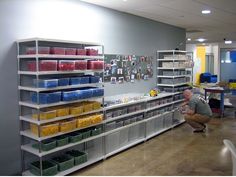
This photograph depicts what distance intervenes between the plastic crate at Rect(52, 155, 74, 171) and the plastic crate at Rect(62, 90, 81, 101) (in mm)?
975

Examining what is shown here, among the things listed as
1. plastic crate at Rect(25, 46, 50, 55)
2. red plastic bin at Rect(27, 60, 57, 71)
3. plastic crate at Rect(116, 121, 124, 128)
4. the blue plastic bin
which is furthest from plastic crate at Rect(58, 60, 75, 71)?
plastic crate at Rect(116, 121, 124, 128)

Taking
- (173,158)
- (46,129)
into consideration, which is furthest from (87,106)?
(173,158)

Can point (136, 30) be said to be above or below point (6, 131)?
above

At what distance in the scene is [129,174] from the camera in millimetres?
3965

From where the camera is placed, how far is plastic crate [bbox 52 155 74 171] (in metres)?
3.85

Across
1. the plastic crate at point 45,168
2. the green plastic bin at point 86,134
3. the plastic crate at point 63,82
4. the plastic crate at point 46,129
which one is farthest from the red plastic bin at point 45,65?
the plastic crate at point 45,168

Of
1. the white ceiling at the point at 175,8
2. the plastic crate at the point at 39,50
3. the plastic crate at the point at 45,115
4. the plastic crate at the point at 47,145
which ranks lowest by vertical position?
the plastic crate at the point at 47,145

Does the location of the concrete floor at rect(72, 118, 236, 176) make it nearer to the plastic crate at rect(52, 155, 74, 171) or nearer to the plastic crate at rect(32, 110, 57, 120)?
the plastic crate at rect(52, 155, 74, 171)

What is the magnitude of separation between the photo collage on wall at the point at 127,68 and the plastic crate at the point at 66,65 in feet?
4.53

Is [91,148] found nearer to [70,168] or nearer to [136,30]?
[70,168]

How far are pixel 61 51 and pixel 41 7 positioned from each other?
82 centimetres

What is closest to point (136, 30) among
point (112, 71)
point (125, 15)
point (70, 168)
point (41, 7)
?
point (125, 15)

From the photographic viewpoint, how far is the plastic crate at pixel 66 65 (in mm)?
3736

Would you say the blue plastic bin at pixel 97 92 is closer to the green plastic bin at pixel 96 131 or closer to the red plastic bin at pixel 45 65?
the green plastic bin at pixel 96 131
